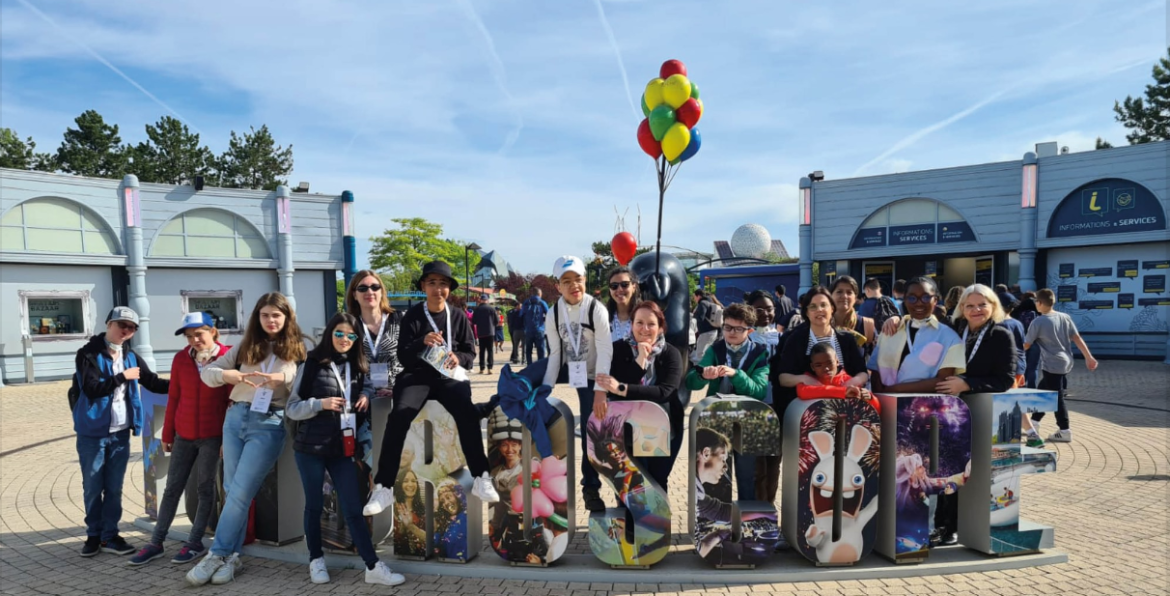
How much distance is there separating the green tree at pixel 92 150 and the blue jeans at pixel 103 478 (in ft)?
135

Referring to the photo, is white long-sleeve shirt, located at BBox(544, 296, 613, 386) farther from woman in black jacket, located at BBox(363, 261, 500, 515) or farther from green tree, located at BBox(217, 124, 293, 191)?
green tree, located at BBox(217, 124, 293, 191)

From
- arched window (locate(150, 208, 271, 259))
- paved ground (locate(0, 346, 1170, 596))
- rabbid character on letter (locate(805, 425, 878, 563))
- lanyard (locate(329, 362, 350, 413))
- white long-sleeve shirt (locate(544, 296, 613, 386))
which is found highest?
arched window (locate(150, 208, 271, 259))

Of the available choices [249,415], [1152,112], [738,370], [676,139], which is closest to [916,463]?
[738,370]

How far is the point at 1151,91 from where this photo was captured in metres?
30.3

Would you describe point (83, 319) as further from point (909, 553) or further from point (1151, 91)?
point (1151, 91)

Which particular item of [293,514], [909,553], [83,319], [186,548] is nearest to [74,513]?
[186,548]

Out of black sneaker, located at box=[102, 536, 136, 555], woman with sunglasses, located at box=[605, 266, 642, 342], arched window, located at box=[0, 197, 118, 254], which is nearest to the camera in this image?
black sneaker, located at box=[102, 536, 136, 555]

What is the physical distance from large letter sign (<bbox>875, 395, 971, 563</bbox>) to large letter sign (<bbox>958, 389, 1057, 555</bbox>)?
0.17m

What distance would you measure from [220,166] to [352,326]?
46471 millimetres

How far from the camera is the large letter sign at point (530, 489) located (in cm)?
396

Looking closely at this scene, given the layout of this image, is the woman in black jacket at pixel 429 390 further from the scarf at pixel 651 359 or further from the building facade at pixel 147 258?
the building facade at pixel 147 258

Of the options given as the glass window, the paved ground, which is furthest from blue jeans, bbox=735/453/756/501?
the glass window

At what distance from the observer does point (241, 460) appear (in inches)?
157

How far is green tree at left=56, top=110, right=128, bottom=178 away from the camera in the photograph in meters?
36.2
